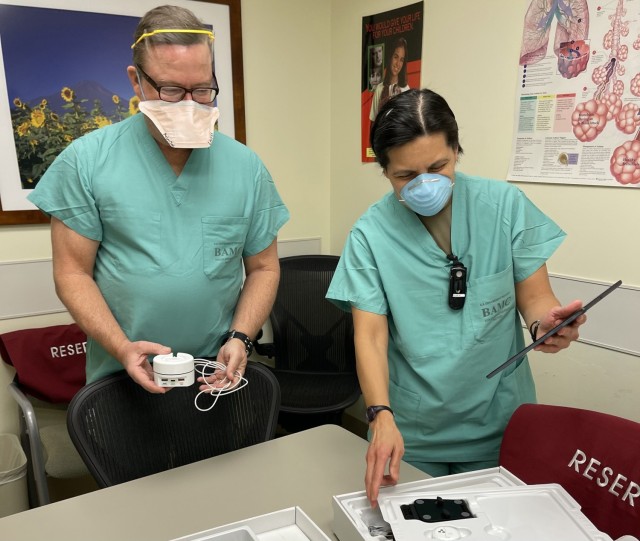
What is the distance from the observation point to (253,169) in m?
1.43

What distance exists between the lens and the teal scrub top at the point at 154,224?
4.13 feet

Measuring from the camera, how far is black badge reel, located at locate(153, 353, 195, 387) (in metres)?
1.02

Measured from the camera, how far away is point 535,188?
1.91 m

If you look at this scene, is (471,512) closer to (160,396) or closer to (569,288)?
(160,396)

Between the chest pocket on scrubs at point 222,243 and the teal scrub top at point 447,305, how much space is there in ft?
0.97

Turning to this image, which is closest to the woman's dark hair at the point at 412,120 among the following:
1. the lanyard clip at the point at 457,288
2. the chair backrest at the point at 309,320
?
the lanyard clip at the point at 457,288

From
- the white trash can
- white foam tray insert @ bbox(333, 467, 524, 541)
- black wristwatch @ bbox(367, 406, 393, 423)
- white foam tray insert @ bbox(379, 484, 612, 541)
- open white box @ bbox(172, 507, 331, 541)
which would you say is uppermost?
black wristwatch @ bbox(367, 406, 393, 423)

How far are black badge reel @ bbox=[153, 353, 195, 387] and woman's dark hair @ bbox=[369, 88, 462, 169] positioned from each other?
0.59 metres

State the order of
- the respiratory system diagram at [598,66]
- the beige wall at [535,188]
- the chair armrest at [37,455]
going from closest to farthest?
the respiratory system diagram at [598,66] → the beige wall at [535,188] → the chair armrest at [37,455]

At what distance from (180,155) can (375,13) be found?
155 centimetres

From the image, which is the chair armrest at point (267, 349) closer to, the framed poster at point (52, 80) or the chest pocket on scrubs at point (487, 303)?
the framed poster at point (52, 80)

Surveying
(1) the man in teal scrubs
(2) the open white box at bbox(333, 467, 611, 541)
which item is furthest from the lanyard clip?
(1) the man in teal scrubs

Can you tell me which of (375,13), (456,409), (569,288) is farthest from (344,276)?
(375,13)

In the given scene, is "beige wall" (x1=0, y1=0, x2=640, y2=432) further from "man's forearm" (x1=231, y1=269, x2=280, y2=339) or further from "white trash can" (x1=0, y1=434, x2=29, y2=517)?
"man's forearm" (x1=231, y1=269, x2=280, y2=339)
